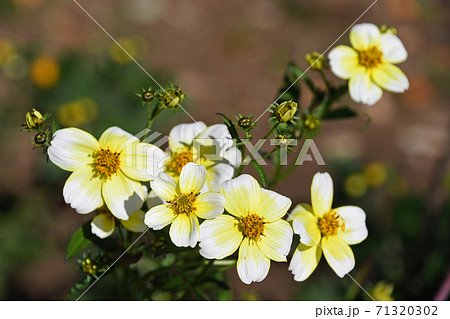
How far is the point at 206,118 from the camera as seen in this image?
409 centimetres

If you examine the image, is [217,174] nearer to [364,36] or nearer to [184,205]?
[184,205]

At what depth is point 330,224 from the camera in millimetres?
1614

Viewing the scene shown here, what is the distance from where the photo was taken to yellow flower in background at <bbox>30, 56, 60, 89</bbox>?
12.0 feet

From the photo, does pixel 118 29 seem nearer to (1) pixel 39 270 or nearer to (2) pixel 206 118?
(2) pixel 206 118

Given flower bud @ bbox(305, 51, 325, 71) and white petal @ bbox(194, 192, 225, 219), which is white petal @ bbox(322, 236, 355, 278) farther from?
flower bud @ bbox(305, 51, 325, 71)

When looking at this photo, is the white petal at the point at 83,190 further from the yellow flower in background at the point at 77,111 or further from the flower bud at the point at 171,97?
the yellow flower in background at the point at 77,111

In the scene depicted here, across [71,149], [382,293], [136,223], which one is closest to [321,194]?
[136,223]

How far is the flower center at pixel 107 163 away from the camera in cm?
155

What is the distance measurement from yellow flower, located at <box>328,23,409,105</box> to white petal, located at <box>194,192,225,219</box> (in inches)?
31.4

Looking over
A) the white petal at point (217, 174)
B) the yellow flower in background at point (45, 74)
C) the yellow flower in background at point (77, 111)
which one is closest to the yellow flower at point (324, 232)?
the white petal at point (217, 174)

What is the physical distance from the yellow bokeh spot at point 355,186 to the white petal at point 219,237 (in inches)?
85.3

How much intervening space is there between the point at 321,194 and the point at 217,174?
38 cm

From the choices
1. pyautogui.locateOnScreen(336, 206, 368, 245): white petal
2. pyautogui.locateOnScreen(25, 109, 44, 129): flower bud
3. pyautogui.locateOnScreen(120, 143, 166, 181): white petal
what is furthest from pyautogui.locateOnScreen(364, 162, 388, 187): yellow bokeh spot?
pyautogui.locateOnScreen(25, 109, 44, 129): flower bud
